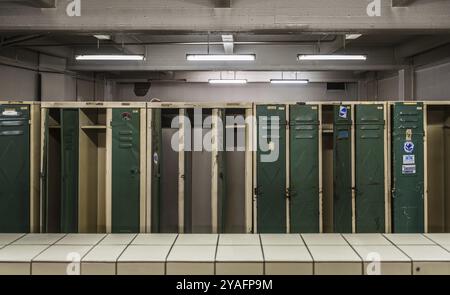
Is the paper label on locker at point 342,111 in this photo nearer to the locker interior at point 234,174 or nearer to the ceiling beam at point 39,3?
the locker interior at point 234,174

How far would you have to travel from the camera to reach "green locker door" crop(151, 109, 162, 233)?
4.97m

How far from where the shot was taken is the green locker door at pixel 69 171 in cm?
493

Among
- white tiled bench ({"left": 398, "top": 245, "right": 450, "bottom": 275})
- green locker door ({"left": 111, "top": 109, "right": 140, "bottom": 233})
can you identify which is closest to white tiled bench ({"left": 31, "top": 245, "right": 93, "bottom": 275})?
green locker door ({"left": 111, "top": 109, "right": 140, "bottom": 233})

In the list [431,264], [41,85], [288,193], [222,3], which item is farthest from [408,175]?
[41,85]

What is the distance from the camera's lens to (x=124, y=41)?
30.8 ft

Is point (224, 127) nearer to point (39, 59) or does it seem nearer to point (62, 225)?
point (62, 225)

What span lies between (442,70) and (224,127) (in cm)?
676

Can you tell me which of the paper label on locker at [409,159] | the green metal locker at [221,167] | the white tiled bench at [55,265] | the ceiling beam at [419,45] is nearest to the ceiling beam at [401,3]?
the paper label on locker at [409,159]

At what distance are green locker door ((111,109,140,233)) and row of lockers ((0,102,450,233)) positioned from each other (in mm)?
13

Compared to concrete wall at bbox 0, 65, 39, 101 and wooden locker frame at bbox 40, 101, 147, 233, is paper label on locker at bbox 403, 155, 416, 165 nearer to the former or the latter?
wooden locker frame at bbox 40, 101, 147, 233

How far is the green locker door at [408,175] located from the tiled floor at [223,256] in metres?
0.80

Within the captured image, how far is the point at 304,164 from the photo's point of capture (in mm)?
5055

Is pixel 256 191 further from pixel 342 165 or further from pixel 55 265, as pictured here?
pixel 55 265

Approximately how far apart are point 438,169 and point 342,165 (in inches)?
59.5
